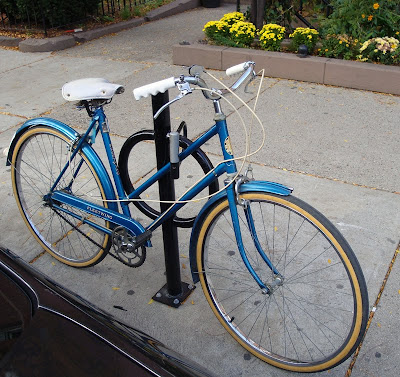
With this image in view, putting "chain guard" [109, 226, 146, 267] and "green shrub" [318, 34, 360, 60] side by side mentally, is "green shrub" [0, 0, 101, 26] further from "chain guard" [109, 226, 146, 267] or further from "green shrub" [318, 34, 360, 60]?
"chain guard" [109, 226, 146, 267]

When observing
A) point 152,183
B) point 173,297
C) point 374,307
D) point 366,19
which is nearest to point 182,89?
point 152,183

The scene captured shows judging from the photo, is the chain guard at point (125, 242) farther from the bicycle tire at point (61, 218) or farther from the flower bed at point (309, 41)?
the flower bed at point (309, 41)

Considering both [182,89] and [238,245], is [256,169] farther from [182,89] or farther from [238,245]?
Result: [182,89]

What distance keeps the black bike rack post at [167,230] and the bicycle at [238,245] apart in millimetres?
74

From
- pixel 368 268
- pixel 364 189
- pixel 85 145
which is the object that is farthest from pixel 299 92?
pixel 85 145

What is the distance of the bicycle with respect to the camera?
2.33 metres

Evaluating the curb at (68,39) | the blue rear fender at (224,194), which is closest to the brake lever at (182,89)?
the blue rear fender at (224,194)

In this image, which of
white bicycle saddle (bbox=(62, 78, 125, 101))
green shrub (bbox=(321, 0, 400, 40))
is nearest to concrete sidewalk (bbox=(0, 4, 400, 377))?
green shrub (bbox=(321, 0, 400, 40))

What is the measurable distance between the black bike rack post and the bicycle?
0.07 meters

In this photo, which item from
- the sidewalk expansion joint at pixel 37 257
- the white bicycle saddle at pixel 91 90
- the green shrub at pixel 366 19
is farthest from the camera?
the green shrub at pixel 366 19

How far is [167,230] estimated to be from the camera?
285cm

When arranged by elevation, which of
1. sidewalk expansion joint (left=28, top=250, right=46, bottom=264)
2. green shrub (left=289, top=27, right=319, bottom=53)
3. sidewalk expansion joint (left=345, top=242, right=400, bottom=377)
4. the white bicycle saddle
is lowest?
sidewalk expansion joint (left=28, top=250, right=46, bottom=264)

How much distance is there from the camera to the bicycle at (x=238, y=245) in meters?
2.33

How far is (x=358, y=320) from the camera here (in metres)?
2.26
